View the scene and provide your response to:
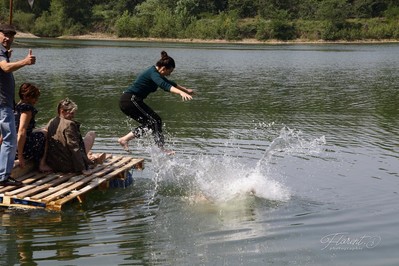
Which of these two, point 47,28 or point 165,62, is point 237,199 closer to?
point 165,62

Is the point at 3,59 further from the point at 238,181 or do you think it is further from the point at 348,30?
the point at 348,30

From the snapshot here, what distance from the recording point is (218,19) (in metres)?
118

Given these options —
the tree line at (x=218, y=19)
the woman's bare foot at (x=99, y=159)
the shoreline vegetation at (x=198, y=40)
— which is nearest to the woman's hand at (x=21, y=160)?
the woman's bare foot at (x=99, y=159)

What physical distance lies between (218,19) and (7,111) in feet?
364

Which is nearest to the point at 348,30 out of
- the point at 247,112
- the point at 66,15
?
the point at 66,15

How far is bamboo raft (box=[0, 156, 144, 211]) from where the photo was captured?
8.70 meters

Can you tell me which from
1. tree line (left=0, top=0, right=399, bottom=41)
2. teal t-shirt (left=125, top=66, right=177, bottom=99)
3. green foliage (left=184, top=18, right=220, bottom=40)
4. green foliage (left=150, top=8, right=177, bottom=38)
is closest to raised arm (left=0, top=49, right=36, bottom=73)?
teal t-shirt (left=125, top=66, right=177, bottom=99)

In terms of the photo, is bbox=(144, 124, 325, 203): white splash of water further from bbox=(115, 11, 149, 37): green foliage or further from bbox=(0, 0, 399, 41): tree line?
bbox=(115, 11, 149, 37): green foliage

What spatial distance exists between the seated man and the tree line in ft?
329

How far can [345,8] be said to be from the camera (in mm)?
116812

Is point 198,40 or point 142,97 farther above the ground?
point 142,97

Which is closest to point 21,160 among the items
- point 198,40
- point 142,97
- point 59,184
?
point 59,184

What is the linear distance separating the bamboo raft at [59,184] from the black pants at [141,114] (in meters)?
0.56

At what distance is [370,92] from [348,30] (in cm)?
8685
